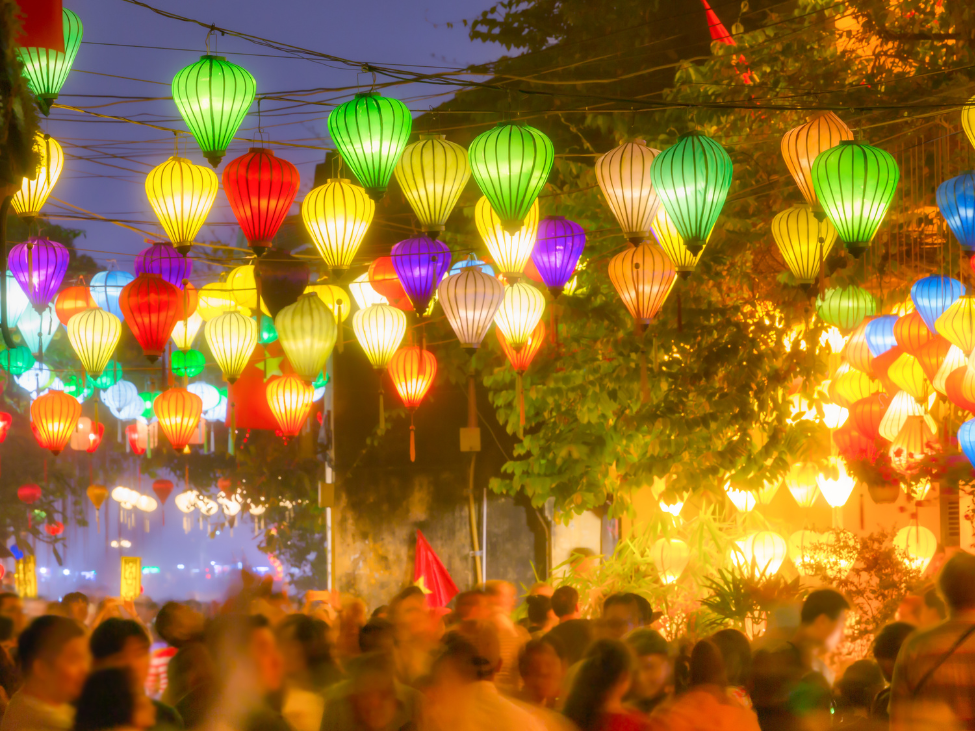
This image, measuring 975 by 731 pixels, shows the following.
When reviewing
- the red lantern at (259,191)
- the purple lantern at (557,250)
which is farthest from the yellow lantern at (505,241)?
the red lantern at (259,191)

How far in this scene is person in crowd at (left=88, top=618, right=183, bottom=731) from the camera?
379 centimetres

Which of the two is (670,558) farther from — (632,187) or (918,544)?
(632,187)

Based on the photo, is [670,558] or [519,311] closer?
[519,311]

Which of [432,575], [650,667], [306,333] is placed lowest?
[650,667]

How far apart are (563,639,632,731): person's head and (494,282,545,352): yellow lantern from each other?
14.9 feet

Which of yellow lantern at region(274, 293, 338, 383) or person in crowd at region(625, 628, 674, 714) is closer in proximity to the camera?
person in crowd at region(625, 628, 674, 714)

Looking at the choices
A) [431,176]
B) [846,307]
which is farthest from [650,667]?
[846,307]

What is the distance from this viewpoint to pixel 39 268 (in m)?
9.00

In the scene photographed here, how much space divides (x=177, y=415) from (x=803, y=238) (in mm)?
6751

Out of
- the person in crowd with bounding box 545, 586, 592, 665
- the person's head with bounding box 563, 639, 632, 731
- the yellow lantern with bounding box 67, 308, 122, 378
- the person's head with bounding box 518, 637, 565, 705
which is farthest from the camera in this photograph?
Answer: the yellow lantern with bounding box 67, 308, 122, 378

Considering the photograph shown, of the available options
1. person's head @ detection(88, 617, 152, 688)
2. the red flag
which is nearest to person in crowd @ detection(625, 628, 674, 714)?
person's head @ detection(88, 617, 152, 688)

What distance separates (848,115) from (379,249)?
7.80 meters

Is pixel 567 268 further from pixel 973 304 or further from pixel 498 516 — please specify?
pixel 498 516

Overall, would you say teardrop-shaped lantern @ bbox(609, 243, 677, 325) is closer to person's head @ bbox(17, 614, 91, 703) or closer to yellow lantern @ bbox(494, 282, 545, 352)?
yellow lantern @ bbox(494, 282, 545, 352)
